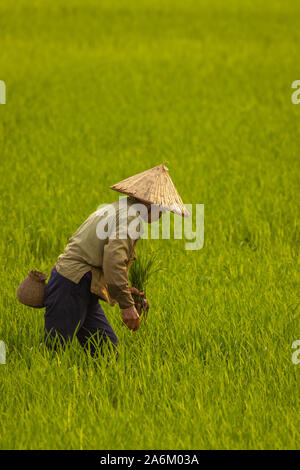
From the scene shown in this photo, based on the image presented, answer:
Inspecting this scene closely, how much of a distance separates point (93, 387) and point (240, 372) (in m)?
0.67

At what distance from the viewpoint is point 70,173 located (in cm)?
666

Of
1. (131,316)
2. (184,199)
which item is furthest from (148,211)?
(184,199)

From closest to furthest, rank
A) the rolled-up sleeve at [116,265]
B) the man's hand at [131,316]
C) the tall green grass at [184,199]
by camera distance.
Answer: the tall green grass at [184,199] → the rolled-up sleeve at [116,265] → the man's hand at [131,316]

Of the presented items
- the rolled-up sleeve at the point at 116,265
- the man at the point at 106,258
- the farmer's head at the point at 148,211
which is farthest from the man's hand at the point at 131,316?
the farmer's head at the point at 148,211

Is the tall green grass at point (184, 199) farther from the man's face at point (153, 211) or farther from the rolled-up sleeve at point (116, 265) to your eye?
the man's face at point (153, 211)

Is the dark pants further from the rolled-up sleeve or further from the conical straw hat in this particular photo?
the conical straw hat

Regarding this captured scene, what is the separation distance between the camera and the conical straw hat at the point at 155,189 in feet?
9.67

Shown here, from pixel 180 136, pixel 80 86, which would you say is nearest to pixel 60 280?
pixel 180 136

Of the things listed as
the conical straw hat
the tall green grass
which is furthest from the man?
the tall green grass

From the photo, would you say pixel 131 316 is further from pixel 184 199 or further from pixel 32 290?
pixel 184 199

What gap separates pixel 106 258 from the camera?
9.50 ft

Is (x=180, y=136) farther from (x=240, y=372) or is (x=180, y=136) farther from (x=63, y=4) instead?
(x=63, y=4)

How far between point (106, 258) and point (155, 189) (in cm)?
38
